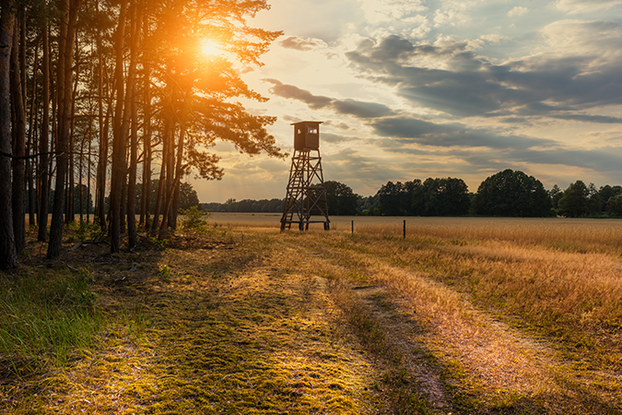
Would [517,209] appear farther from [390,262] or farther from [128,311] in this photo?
[128,311]

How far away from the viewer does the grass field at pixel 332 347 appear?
366 cm

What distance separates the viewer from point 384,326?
6125mm

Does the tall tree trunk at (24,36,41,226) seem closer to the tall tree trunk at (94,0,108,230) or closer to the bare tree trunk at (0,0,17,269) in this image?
the tall tree trunk at (94,0,108,230)

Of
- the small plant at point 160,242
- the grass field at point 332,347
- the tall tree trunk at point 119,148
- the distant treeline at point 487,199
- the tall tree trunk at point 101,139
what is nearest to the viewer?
the grass field at point 332,347

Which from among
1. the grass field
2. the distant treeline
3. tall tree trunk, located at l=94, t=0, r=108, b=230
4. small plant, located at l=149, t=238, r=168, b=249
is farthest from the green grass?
the distant treeline

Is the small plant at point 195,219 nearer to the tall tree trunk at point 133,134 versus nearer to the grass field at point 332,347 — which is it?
the tall tree trunk at point 133,134

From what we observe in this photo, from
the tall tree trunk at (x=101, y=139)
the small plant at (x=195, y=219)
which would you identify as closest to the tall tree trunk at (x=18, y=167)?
the tall tree trunk at (x=101, y=139)

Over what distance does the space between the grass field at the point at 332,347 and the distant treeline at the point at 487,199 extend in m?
81.4

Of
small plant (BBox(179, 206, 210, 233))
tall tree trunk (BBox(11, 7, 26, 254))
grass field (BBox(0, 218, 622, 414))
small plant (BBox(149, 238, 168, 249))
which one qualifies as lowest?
grass field (BBox(0, 218, 622, 414))

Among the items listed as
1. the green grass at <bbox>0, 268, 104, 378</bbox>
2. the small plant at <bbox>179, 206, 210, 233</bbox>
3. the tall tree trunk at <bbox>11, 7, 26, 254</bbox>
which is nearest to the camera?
the green grass at <bbox>0, 268, 104, 378</bbox>

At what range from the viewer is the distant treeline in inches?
3172

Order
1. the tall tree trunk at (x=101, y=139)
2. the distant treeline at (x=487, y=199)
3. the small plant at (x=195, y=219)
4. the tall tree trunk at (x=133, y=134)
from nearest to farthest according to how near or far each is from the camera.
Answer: the tall tree trunk at (x=133, y=134), the tall tree trunk at (x=101, y=139), the small plant at (x=195, y=219), the distant treeline at (x=487, y=199)

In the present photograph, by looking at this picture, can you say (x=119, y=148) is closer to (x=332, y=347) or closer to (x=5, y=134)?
(x=5, y=134)

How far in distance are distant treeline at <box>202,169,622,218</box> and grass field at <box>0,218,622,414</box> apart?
267ft
